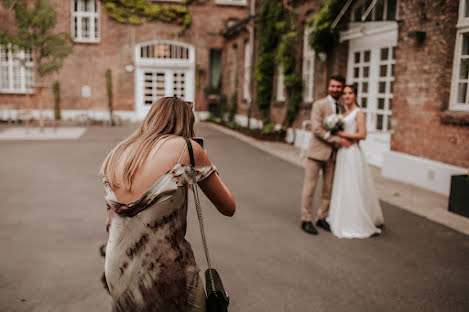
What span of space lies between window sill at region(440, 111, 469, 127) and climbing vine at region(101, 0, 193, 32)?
1819 cm

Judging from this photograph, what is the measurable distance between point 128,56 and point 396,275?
21612 mm

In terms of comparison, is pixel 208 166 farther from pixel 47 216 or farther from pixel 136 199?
pixel 47 216

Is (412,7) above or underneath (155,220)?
above

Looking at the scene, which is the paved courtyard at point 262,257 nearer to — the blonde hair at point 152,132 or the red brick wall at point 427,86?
the blonde hair at point 152,132

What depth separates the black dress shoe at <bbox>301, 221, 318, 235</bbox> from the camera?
570cm

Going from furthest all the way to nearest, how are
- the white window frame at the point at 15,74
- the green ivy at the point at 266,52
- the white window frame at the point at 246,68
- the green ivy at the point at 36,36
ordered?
the white window frame at the point at 15,74 < the white window frame at the point at 246,68 < the green ivy at the point at 36,36 < the green ivy at the point at 266,52

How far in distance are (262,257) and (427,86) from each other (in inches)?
218

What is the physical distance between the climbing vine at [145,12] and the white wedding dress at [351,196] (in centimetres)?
2001

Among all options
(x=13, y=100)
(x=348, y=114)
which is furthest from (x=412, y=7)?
(x=13, y=100)

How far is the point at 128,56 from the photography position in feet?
78.5

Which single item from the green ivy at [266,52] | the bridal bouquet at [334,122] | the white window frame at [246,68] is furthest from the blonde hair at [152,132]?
the white window frame at [246,68]

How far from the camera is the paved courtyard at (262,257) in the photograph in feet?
12.6

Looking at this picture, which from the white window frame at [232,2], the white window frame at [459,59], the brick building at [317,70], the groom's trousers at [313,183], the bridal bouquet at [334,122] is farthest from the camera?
the white window frame at [232,2]

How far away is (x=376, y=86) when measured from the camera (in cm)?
1111
